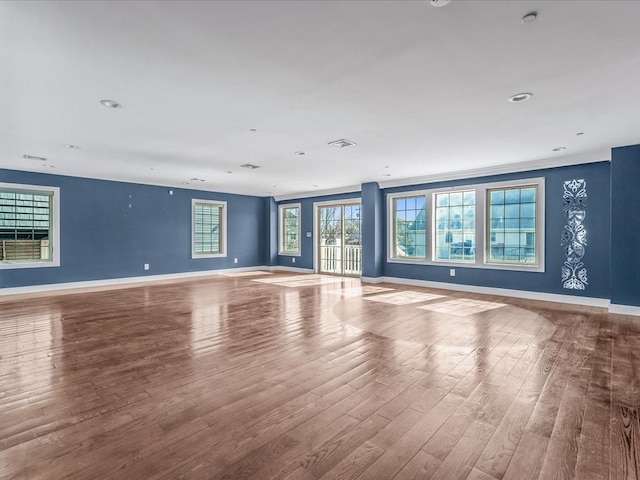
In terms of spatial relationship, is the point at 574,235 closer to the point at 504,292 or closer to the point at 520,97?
the point at 504,292

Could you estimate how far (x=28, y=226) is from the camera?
6.93 m

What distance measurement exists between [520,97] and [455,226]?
433 centimetres

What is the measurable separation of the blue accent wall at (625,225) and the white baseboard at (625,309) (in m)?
0.05

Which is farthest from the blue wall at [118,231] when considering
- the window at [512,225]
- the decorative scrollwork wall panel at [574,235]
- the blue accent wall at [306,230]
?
the decorative scrollwork wall panel at [574,235]

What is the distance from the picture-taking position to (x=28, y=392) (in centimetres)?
250

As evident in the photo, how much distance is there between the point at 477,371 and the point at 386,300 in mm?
3157

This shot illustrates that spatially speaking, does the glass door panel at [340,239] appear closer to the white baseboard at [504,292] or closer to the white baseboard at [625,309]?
the white baseboard at [504,292]

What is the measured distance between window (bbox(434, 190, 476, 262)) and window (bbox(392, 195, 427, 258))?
352mm

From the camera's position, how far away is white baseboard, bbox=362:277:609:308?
219 inches

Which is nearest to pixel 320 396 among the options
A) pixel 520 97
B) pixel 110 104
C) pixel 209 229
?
pixel 520 97

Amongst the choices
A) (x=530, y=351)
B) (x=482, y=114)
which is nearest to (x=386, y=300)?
(x=530, y=351)

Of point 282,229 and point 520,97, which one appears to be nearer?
point 520,97

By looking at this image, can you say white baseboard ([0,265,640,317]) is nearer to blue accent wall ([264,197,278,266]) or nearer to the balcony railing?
the balcony railing

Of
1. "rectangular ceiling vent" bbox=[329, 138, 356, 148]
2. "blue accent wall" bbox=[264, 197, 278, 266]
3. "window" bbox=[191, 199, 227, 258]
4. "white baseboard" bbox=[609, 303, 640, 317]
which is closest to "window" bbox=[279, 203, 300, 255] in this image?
"blue accent wall" bbox=[264, 197, 278, 266]
